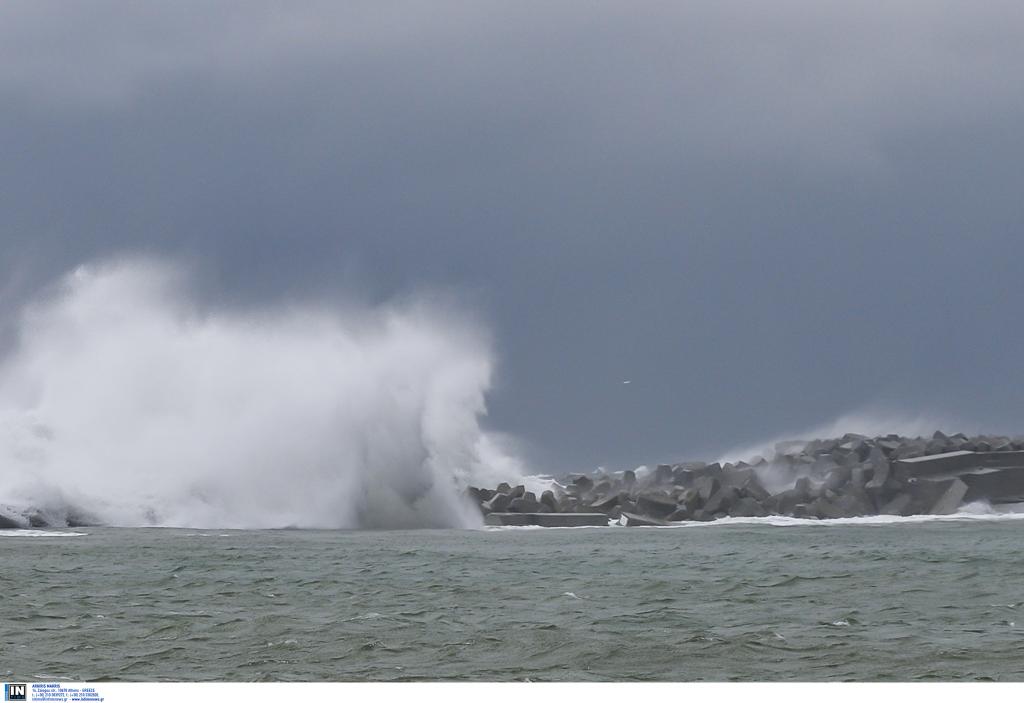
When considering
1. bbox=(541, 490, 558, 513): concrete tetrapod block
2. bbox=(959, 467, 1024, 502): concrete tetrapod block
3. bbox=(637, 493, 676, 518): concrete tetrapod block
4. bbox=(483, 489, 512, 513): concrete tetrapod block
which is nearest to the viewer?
bbox=(637, 493, 676, 518): concrete tetrapod block

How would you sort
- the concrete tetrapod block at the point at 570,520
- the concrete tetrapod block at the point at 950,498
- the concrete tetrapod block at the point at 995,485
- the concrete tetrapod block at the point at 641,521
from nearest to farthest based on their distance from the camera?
the concrete tetrapod block at the point at 641,521 < the concrete tetrapod block at the point at 570,520 < the concrete tetrapod block at the point at 950,498 < the concrete tetrapod block at the point at 995,485

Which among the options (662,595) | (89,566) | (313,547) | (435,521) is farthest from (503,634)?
(435,521)

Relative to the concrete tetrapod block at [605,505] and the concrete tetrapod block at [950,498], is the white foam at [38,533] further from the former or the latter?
the concrete tetrapod block at [950,498]

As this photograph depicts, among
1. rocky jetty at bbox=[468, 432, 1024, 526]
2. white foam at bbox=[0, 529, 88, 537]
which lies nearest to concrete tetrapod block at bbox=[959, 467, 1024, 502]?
rocky jetty at bbox=[468, 432, 1024, 526]

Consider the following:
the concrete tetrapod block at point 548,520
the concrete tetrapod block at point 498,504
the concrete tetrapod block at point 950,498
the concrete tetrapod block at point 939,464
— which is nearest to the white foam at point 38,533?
the concrete tetrapod block at point 548,520

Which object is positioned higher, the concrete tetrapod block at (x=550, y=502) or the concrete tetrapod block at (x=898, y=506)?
the concrete tetrapod block at (x=550, y=502)

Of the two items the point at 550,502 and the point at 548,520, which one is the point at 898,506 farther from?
the point at 548,520

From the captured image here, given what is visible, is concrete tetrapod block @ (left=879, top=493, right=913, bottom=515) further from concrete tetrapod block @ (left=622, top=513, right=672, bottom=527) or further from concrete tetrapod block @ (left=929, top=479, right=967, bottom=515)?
concrete tetrapod block @ (left=622, top=513, right=672, bottom=527)

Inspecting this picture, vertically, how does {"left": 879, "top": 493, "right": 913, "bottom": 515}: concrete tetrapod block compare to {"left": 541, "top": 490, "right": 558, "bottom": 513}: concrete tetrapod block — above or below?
below

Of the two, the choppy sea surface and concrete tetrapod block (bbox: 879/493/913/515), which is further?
concrete tetrapod block (bbox: 879/493/913/515)

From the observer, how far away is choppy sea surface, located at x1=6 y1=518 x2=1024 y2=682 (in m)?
14.5

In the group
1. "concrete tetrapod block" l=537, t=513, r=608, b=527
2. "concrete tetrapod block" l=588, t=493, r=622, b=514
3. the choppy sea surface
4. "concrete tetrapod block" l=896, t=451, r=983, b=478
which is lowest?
the choppy sea surface

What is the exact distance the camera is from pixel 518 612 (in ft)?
62.3

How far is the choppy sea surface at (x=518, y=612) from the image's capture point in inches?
570
